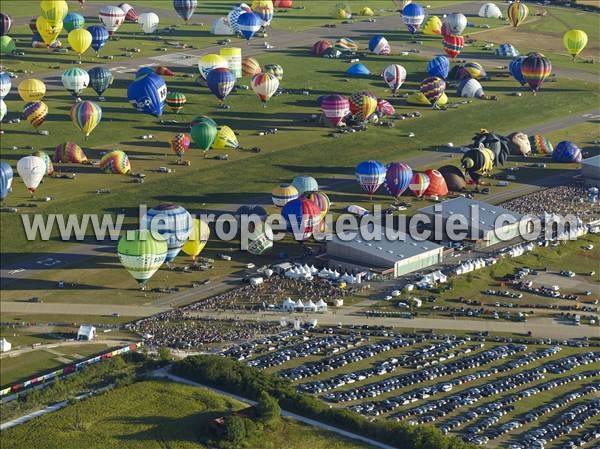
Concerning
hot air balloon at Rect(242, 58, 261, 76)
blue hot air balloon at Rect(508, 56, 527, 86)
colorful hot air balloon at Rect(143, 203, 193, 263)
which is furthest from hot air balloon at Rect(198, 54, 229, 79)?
colorful hot air balloon at Rect(143, 203, 193, 263)

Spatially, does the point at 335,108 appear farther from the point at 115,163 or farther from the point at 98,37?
the point at 98,37

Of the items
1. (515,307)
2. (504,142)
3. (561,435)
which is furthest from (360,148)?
(561,435)

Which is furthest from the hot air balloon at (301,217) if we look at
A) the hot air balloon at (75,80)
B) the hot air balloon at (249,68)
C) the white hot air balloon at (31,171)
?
the hot air balloon at (249,68)

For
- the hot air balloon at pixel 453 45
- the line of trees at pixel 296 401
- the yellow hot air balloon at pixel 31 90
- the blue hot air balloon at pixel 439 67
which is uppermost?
the hot air balloon at pixel 453 45

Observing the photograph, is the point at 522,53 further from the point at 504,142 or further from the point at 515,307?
the point at 515,307

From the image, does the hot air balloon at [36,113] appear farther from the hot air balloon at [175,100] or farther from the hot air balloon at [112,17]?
the hot air balloon at [112,17]

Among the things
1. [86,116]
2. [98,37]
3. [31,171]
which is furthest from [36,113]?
[98,37]

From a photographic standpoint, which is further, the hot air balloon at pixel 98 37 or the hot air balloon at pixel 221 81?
the hot air balloon at pixel 98 37
